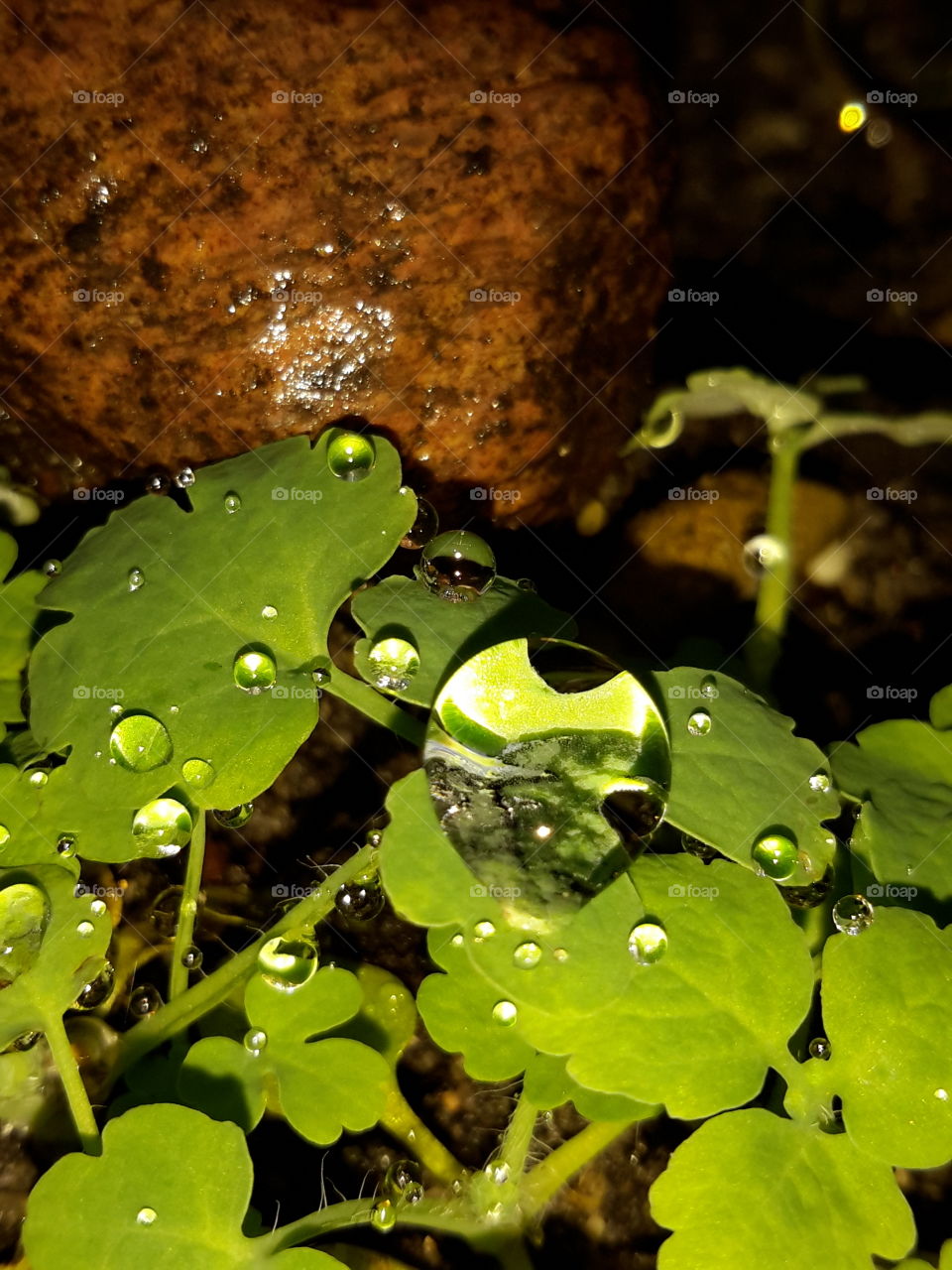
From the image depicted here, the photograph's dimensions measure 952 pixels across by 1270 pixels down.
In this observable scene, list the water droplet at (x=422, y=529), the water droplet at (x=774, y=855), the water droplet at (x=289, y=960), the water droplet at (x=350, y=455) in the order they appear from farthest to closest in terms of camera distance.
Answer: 1. the water droplet at (x=422, y=529)
2. the water droplet at (x=350, y=455)
3. the water droplet at (x=289, y=960)
4. the water droplet at (x=774, y=855)

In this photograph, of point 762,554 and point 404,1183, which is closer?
point 404,1183

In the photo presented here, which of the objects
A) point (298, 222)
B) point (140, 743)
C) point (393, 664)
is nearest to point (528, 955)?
point (393, 664)

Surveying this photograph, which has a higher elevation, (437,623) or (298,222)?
(298,222)

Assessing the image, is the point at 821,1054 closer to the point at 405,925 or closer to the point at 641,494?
the point at 405,925

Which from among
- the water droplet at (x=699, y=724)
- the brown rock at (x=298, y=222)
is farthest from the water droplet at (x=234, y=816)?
the water droplet at (x=699, y=724)

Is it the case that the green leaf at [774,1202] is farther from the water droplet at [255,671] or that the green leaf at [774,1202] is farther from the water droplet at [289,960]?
the water droplet at [255,671]

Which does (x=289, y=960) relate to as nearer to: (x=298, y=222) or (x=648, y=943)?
(x=648, y=943)
